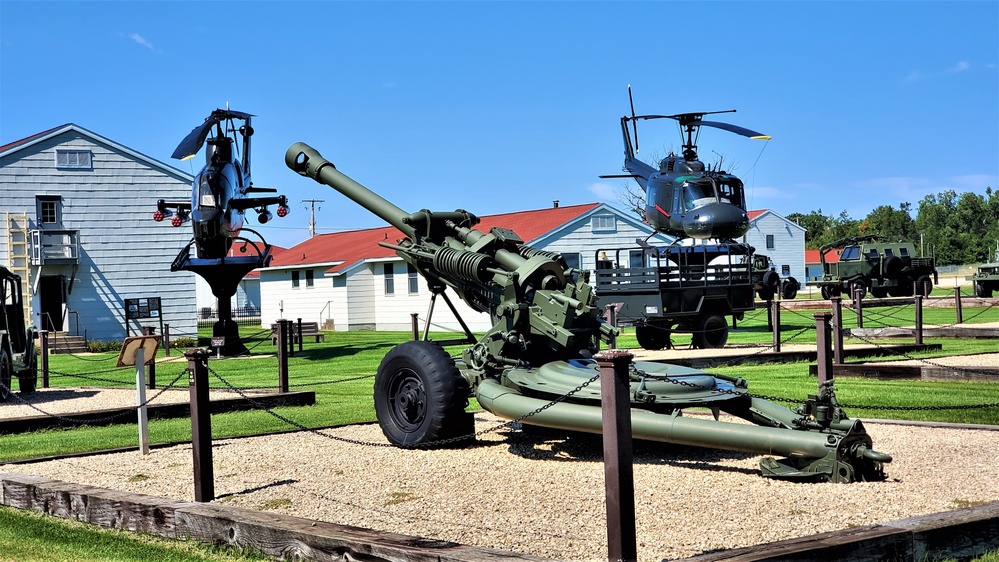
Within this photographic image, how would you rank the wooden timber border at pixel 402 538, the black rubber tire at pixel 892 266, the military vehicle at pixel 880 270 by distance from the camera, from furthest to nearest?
the military vehicle at pixel 880 270, the black rubber tire at pixel 892 266, the wooden timber border at pixel 402 538

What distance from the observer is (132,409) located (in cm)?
1352

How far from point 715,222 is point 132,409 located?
1795 cm

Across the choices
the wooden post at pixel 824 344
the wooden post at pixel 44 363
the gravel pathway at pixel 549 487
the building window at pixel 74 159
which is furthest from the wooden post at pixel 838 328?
the building window at pixel 74 159

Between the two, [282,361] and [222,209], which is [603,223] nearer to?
[222,209]

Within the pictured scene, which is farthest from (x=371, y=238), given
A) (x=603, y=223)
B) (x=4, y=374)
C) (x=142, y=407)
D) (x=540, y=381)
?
(x=540, y=381)

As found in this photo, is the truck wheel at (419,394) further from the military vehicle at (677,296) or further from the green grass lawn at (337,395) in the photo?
the military vehicle at (677,296)

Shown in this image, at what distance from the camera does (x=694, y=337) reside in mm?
25062

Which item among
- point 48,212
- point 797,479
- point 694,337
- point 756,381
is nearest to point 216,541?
point 797,479

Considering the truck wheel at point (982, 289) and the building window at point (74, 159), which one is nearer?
the building window at point (74, 159)

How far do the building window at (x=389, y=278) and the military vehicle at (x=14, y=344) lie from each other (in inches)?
994

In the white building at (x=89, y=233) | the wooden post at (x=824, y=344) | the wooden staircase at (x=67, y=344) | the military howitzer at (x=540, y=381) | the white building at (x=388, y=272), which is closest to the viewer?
the military howitzer at (x=540, y=381)

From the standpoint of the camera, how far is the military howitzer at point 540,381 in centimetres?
822

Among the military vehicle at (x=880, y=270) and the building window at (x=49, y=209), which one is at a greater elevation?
the building window at (x=49, y=209)

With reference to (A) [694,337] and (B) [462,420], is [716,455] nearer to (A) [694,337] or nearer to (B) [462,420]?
(B) [462,420]
